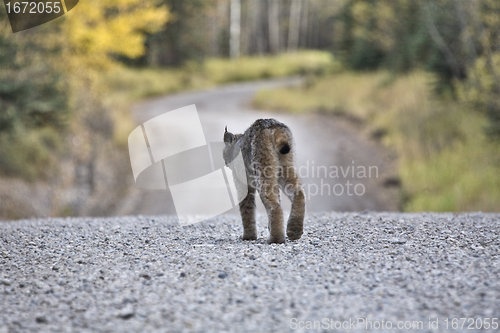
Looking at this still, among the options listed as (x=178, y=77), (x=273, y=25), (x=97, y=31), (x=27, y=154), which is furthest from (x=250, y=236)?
(x=273, y=25)

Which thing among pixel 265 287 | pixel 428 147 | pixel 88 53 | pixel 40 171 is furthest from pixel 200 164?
pixel 265 287

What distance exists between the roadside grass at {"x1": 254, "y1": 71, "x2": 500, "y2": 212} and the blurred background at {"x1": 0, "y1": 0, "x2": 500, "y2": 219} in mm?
45

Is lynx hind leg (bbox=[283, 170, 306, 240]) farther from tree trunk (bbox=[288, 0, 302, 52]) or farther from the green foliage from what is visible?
tree trunk (bbox=[288, 0, 302, 52])

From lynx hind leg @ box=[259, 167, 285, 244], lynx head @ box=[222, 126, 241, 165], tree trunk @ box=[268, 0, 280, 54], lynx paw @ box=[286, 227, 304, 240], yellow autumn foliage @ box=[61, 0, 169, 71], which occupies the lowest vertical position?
lynx paw @ box=[286, 227, 304, 240]

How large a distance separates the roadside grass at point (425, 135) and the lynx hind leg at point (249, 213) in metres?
6.60

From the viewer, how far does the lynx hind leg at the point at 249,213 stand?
18.1 feet

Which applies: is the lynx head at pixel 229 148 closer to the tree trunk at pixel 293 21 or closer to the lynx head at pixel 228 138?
the lynx head at pixel 228 138

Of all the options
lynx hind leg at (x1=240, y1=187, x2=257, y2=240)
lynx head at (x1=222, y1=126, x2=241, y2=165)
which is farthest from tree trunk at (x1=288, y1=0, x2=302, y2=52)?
lynx hind leg at (x1=240, y1=187, x2=257, y2=240)

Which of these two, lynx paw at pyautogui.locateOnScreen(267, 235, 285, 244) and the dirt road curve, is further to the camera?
the dirt road curve

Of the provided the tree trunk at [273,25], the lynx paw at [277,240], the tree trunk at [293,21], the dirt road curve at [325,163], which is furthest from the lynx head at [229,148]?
the tree trunk at [293,21]

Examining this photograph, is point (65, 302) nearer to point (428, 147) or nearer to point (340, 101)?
point (428, 147)

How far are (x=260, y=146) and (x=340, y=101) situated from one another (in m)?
18.2

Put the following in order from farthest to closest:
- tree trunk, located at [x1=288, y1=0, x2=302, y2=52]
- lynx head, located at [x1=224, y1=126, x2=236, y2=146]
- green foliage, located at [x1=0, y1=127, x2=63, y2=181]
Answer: tree trunk, located at [x1=288, y1=0, x2=302, y2=52]
green foliage, located at [x1=0, y1=127, x2=63, y2=181]
lynx head, located at [x1=224, y1=126, x2=236, y2=146]

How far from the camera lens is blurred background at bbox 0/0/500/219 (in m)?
12.2
